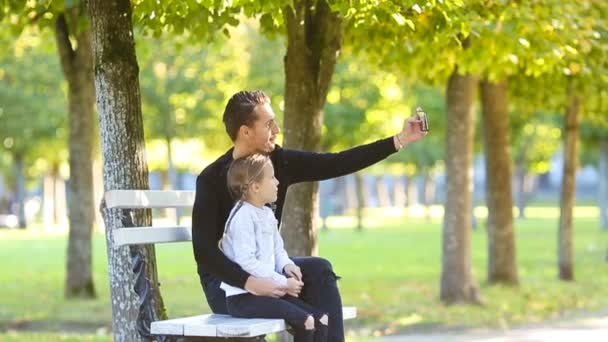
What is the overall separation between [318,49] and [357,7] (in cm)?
169

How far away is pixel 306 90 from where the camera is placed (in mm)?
10039

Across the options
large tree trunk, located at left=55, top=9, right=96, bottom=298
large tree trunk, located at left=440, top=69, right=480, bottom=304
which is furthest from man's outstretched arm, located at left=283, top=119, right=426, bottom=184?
large tree trunk, located at left=55, top=9, right=96, bottom=298

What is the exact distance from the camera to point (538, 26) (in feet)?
36.5

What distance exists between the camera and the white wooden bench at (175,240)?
20.5 ft

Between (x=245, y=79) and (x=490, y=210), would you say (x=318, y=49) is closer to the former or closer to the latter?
(x=490, y=210)

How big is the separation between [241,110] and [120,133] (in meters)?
1.07

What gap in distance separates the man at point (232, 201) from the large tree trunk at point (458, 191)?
8571mm

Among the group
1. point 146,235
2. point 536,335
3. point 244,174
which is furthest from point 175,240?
point 536,335

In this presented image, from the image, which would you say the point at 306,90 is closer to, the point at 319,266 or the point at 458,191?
the point at 319,266

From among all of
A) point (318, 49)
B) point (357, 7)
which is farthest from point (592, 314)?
point (357, 7)

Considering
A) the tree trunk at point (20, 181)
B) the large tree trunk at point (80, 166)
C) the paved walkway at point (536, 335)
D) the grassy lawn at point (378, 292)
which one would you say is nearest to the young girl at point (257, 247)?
the grassy lawn at point (378, 292)

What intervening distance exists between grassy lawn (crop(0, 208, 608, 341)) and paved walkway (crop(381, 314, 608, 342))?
541 millimetres

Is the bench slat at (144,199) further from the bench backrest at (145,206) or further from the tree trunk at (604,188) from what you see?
the tree trunk at (604,188)

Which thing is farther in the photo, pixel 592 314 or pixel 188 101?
pixel 188 101
